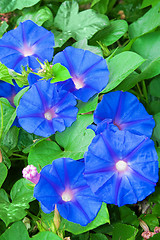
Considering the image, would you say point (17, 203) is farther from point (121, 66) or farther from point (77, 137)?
point (121, 66)

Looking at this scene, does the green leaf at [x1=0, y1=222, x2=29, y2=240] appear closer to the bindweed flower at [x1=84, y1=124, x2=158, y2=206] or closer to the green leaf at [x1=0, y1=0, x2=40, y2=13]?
the bindweed flower at [x1=84, y1=124, x2=158, y2=206]

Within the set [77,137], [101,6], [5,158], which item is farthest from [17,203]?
[101,6]

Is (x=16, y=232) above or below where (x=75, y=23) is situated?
below

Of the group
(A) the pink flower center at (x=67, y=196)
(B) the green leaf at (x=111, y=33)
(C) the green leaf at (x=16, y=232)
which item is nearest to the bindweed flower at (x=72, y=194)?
(A) the pink flower center at (x=67, y=196)

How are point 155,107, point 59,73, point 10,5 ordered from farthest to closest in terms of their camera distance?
point 10,5
point 155,107
point 59,73

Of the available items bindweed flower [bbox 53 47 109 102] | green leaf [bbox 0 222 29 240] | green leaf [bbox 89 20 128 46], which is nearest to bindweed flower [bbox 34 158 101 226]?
green leaf [bbox 0 222 29 240]

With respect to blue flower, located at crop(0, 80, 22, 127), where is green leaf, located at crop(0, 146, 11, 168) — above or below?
below

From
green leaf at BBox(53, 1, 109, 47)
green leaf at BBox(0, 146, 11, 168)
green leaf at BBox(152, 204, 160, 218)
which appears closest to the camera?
green leaf at BBox(0, 146, 11, 168)

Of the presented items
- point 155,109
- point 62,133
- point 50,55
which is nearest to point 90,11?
point 50,55
